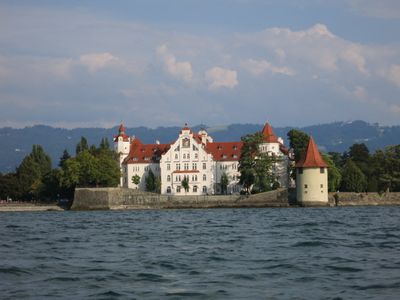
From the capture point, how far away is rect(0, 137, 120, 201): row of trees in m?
93.2

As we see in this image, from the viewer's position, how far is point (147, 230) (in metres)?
43.5

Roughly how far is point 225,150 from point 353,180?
65.5 feet

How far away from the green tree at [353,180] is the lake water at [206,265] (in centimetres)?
5283

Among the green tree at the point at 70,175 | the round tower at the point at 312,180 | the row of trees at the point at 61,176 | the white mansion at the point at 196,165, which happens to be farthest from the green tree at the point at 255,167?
the green tree at the point at 70,175

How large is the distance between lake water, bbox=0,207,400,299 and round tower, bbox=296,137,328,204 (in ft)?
139

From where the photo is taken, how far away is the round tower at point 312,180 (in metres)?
81.2

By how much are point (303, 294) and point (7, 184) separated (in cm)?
9354

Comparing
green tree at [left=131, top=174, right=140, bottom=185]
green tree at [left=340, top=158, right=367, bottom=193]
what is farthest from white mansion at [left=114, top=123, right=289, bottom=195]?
green tree at [left=340, top=158, right=367, bottom=193]

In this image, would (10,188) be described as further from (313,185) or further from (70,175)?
(313,185)

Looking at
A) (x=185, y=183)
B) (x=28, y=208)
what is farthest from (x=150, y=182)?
(x=28, y=208)

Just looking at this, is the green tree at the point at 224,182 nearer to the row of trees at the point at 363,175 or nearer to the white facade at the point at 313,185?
the row of trees at the point at 363,175

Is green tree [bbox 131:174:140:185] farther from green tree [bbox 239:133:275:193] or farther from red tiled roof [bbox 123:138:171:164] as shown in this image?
green tree [bbox 239:133:275:193]

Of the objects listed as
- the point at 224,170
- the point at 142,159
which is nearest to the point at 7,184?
the point at 142,159

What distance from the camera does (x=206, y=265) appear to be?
83.2 feet
